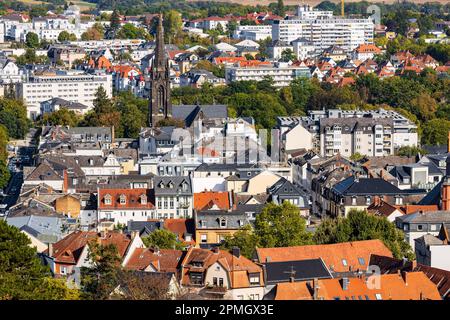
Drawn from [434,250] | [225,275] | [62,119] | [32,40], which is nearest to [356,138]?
[62,119]

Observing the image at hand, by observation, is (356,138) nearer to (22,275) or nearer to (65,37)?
(22,275)

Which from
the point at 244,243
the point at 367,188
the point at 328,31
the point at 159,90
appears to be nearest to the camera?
the point at 244,243

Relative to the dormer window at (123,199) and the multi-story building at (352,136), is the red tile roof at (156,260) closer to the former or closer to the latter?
the dormer window at (123,199)

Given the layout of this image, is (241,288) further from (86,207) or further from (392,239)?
(86,207)

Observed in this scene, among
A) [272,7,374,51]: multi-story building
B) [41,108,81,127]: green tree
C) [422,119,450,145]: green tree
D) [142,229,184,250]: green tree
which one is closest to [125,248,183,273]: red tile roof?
[142,229,184,250]: green tree

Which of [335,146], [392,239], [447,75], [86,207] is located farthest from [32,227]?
[447,75]

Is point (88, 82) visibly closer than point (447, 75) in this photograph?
Yes
